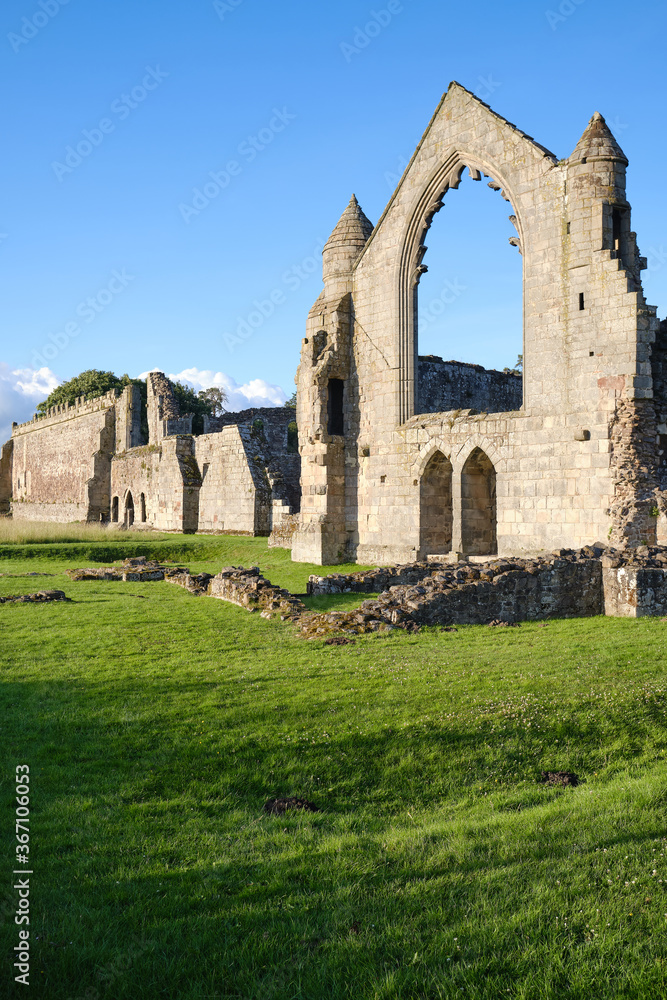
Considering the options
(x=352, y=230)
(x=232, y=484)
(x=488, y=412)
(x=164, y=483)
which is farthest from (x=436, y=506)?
(x=164, y=483)

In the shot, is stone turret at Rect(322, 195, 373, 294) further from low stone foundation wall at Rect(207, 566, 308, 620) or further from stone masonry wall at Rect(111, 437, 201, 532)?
stone masonry wall at Rect(111, 437, 201, 532)

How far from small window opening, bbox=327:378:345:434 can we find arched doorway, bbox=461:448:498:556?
422cm

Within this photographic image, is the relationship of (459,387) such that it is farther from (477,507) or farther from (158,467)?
(158,467)

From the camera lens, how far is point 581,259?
14.5 m

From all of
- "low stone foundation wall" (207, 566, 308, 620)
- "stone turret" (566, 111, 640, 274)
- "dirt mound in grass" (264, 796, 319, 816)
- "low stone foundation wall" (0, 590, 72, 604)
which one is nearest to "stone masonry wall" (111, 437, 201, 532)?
"low stone foundation wall" (207, 566, 308, 620)

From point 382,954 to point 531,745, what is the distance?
308 centimetres

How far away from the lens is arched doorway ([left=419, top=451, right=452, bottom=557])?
1775cm

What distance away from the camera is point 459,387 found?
22.1 meters

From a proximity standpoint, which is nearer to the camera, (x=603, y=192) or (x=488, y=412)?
(x=603, y=192)

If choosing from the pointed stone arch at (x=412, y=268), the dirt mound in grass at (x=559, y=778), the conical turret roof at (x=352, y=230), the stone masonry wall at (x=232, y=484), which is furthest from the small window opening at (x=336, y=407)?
the dirt mound in grass at (x=559, y=778)

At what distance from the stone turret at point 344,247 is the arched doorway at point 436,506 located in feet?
17.7

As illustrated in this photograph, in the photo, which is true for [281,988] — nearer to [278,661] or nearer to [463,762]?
[463,762]

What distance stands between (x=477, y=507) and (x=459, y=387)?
20.4ft

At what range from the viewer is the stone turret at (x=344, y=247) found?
19.8 meters
